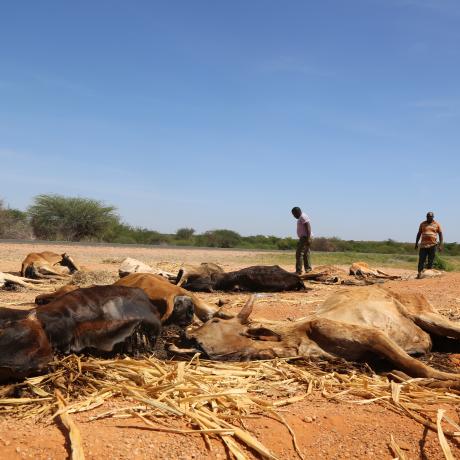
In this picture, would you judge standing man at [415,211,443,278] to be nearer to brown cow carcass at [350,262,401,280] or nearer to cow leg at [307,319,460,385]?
brown cow carcass at [350,262,401,280]

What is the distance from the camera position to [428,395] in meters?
4.09

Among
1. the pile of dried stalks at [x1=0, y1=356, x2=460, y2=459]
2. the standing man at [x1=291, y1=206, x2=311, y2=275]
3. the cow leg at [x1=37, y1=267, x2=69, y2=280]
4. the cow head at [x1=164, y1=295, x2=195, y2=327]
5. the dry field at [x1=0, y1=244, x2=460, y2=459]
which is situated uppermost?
the standing man at [x1=291, y1=206, x2=311, y2=275]

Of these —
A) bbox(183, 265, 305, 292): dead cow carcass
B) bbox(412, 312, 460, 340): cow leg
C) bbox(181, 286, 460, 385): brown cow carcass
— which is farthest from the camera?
bbox(183, 265, 305, 292): dead cow carcass

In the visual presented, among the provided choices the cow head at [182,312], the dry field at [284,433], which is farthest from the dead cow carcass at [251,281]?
the dry field at [284,433]

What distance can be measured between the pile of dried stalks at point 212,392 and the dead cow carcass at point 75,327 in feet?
0.46

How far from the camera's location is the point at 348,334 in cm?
489

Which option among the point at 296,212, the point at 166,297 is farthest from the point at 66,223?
the point at 166,297

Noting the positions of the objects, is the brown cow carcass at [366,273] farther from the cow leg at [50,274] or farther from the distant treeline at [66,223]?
the distant treeline at [66,223]

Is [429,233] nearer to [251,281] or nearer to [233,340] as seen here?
[251,281]

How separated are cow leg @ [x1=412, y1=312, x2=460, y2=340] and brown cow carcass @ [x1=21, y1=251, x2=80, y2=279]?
7.54 meters

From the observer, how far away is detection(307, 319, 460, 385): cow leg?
460 centimetres

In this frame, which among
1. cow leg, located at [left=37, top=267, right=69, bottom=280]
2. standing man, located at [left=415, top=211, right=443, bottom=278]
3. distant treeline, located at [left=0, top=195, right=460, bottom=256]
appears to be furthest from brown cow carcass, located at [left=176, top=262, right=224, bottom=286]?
distant treeline, located at [left=0, top=195, right=460, bottom=256]

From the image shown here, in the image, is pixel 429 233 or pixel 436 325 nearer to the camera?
pixel 436 325

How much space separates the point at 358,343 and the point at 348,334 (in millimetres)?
114
